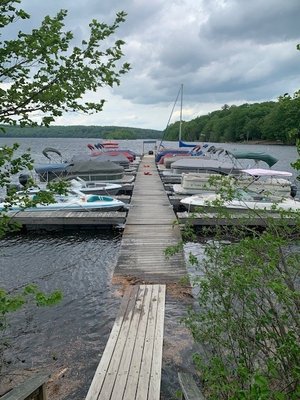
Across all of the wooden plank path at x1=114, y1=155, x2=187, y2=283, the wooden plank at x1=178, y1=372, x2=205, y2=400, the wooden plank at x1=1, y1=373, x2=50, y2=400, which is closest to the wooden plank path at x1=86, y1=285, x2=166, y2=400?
the wooden plank at x1=1, y1=373, x2=50, y2=400

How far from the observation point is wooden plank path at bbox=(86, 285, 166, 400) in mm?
4755

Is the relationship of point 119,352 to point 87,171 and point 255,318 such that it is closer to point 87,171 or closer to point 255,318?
point 255,318

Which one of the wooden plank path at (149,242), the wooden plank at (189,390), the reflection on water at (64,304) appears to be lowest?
the reflection on water at (64,304)

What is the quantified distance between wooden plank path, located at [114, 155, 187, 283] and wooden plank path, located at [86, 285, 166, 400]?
5.71 feet

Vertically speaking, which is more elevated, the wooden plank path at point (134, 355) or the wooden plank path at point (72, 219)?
the wooden plank path at point (134, 355)

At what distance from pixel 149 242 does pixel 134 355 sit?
6.81 meters

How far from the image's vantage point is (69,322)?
7.93 m

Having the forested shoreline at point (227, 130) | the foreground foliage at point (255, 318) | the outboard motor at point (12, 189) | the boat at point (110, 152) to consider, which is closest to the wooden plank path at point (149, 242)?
the foreground foliage at point (255, 318)

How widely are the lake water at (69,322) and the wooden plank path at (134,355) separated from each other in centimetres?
48

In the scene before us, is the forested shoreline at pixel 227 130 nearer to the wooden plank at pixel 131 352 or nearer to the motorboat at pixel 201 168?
the motorboat at pixel 201 168

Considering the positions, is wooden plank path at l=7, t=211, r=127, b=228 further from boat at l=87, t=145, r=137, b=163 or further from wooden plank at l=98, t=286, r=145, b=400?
boat at l=87, t=145, r=137, b=163

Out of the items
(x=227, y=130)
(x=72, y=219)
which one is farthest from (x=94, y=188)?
(x=227, y=130)

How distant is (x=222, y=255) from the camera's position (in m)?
4.00

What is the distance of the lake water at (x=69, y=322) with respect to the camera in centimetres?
603
